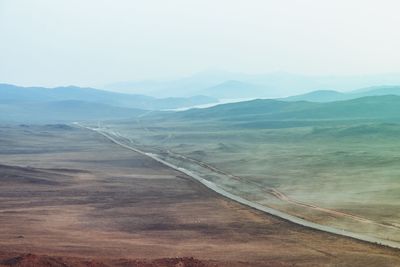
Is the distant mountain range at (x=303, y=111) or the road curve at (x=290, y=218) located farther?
the distant mountain range at (x=303, y=111)

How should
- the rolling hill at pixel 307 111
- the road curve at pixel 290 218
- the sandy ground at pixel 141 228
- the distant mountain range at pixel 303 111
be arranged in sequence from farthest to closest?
the rolling hill at pixel 307 111 < the distant mountain range at pixel 303 111 < the road curve at pixel 290 218 < the sandy ground at pixel 141 228

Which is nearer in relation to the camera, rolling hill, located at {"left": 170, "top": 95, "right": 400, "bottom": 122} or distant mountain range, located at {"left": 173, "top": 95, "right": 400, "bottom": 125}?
distant mountain range, located at {"left": 173, "top": 95, "right": 400, "bottom": 125}

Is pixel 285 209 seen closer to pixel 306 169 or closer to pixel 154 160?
pixel 306 169

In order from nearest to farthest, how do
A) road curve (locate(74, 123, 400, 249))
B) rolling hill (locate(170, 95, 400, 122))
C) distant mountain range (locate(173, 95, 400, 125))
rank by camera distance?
road curve (locate(74, 123, 400, 249))
distant mountain range (locate(173, 95, 400, 125))
rolling hill (locate(170, 95, 400, 122))

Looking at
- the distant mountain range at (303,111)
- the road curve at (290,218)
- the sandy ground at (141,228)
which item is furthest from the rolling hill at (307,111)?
the sandy ground at (141,228)

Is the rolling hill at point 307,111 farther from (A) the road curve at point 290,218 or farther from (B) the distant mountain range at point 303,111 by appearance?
(A) the road curve at point 290,218

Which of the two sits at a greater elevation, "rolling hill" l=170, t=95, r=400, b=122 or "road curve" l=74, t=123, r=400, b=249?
"rolling hill" l=170, t=95, r=400, b=122

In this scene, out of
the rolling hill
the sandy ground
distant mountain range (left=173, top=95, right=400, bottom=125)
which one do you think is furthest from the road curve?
the rolling hill

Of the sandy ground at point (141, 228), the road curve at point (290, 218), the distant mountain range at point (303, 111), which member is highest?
the distant mountain range at point (303, 111)

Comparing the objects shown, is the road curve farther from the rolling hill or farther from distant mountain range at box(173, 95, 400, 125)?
the rolling hill

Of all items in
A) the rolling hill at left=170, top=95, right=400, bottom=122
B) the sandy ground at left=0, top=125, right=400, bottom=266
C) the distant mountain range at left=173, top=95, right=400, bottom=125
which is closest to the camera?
the sandy ground at left=0, top=125, right=400, bottom=266
